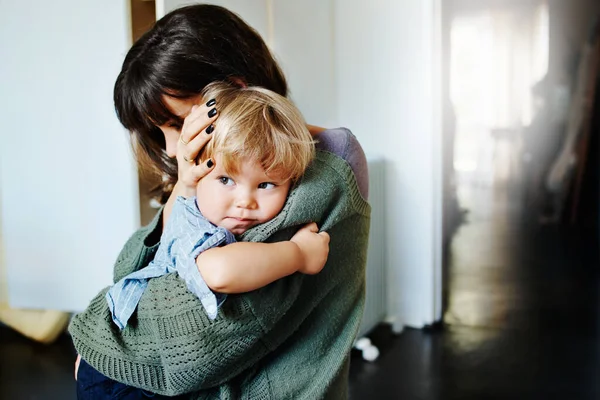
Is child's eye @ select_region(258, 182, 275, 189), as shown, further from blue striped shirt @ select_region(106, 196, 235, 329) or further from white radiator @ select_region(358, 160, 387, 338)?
white radiator @ select_region(358, 160, 387, 338)

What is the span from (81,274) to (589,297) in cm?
217

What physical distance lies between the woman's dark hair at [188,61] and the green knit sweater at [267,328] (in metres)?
0.19

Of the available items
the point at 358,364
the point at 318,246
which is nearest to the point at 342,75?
the point at 358,364

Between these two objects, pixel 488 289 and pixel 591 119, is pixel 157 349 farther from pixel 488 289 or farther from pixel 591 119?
pixel 591 119

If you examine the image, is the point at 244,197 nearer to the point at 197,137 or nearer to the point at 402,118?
the point at 197,137

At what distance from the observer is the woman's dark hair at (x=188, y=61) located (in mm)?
864

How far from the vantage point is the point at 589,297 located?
2.63 metres

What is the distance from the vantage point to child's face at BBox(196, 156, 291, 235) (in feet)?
2.50

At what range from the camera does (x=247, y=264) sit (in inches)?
25.9

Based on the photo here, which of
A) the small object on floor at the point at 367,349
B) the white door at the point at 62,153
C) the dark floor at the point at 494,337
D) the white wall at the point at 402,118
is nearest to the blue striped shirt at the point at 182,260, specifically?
the white door at the point at 62,153

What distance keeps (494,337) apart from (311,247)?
178cm

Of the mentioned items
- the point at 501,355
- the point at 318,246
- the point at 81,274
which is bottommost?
the point at 501,355

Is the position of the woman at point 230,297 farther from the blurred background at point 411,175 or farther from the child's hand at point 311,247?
the blurred background at point 411,175

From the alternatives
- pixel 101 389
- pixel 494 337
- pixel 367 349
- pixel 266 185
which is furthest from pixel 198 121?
pixel 494 337
